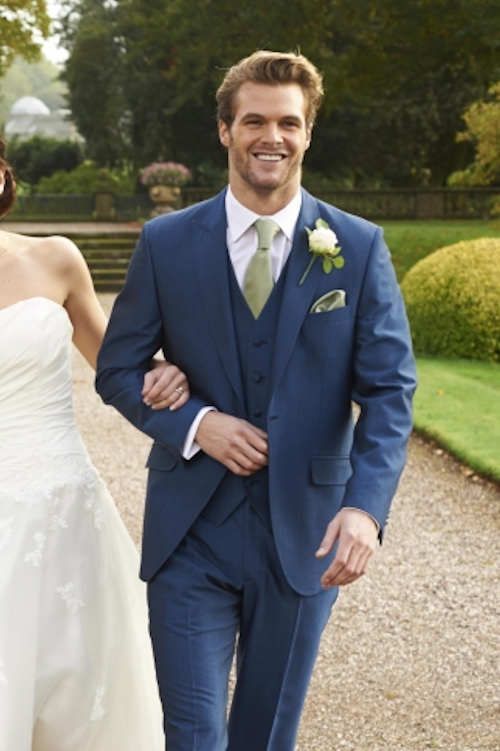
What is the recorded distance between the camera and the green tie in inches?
130

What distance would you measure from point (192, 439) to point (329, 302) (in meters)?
0.45

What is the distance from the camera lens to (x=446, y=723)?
15.7 ft

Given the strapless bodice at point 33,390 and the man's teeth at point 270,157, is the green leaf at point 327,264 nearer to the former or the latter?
the man's teeth at point 270,157

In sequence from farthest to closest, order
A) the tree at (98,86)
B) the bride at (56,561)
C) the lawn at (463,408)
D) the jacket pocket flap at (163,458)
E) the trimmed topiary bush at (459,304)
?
the tree at (98,86), the trimmed topiary bush at (459,304), the lawn at (463,408), the bride at (56,561), the jacket pocket flap at (163,458)

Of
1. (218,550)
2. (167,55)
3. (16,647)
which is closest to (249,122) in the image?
(218,550)

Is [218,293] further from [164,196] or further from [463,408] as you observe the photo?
[164,196]

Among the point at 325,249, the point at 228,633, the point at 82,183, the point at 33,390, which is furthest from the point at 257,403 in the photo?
the point at 82,183

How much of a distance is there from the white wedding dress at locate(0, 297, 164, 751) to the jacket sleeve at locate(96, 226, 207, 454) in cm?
43

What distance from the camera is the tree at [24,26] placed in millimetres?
31172

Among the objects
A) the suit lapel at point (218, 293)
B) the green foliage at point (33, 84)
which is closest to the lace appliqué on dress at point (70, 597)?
the suit lapel at point (218, 293)

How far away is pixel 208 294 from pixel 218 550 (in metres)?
0.60

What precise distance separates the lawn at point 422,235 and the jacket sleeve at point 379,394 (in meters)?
18.0

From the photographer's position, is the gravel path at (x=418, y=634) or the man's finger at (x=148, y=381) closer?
the man's finger at (x=148, y=381)

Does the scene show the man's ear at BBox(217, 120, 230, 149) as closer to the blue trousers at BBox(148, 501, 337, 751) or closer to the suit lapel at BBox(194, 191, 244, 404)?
the suit lapel at BBox(194, 191, 244, 404)
